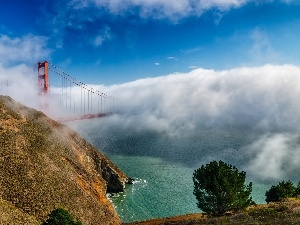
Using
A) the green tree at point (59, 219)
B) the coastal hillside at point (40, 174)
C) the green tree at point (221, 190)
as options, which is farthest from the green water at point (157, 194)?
the green tree at point (59, 219)

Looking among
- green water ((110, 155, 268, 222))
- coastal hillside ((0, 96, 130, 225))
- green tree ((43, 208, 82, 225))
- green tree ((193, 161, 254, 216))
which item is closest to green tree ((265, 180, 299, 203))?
green water ((110, 155, 268, 222))

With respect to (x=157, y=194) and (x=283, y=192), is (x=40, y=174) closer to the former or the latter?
(x=157, y=194)

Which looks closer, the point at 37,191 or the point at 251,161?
the point at 37,191

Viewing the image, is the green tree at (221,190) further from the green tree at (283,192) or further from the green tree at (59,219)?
the green tree at (59,219)

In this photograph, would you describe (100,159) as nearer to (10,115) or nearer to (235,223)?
(10,115)

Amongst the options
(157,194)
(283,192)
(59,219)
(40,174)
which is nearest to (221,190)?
(283,192)

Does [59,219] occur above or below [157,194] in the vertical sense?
above

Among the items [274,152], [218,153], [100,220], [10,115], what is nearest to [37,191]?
[100,220]
